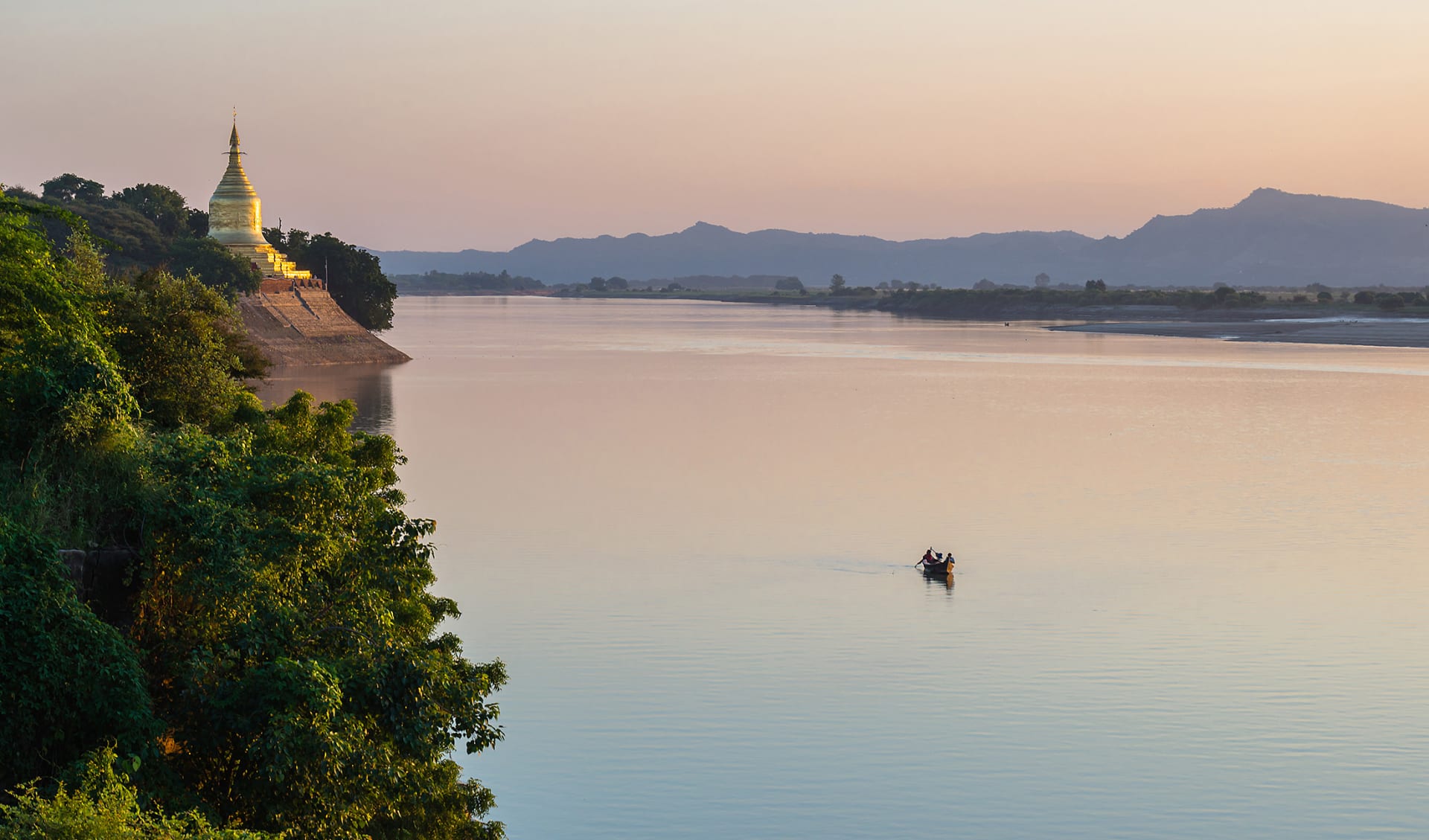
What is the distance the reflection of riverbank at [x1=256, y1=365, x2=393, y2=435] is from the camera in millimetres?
59344

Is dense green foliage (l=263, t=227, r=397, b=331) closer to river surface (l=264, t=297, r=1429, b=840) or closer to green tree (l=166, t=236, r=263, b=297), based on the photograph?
green tree (l=166, t=236, r=263, b=297)

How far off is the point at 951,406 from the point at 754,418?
1010cm

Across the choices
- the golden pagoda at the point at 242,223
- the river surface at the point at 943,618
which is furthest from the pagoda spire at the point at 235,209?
the river surface at the point at 943,618

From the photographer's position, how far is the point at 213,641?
13656 mm

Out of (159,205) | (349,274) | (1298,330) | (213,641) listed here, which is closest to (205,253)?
(349,274)

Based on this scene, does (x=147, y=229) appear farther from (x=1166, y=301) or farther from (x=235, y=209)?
(x=1166, y=301)

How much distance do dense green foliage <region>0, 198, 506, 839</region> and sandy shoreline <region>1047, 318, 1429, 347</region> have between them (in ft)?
365

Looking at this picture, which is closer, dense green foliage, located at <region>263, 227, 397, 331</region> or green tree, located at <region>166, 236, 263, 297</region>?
green tree, located at <region>166, 236, 263, 297</region>


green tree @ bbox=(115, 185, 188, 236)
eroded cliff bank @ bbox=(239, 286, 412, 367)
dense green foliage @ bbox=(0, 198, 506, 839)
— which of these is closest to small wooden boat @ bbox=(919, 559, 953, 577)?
dense green foliage @ bbox=(0, 198, 506, 839)

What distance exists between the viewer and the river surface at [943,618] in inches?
708

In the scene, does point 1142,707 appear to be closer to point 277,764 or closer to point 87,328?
point 277,764

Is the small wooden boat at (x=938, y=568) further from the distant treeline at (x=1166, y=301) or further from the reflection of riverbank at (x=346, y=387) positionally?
the distant treeline at (x=1166, y=301)

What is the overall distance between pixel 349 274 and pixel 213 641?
285 ft

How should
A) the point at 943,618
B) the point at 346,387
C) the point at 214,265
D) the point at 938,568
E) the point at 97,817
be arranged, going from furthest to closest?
the point at 214,265
the point at 346,387
the point at 938,568
the point at 943,618
the point at 97,817
